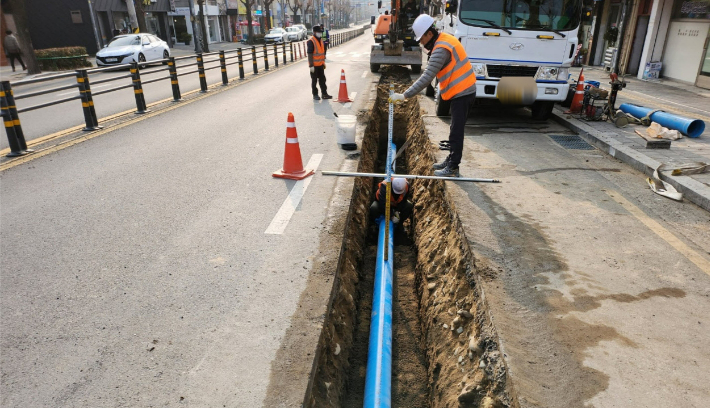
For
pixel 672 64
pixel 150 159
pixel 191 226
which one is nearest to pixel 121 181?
pixel 150 159

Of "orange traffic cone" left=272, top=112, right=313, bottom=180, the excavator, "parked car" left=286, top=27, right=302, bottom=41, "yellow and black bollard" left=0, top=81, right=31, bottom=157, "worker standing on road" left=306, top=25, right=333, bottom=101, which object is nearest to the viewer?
"orange traffic cone" left=272, top=112, right=313, bottom=180

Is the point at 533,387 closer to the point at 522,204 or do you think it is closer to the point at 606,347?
the point at 606,347

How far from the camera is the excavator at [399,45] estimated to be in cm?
1695

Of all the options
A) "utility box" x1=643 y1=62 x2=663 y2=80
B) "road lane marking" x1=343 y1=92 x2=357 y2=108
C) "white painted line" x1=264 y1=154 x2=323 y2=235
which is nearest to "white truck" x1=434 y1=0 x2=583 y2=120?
"road lane marking" x1=343 y1=92 x2=357 y2=108

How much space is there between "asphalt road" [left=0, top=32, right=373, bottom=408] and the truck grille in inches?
132

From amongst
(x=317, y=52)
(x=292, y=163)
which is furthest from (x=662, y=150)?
(x=317, y=52)

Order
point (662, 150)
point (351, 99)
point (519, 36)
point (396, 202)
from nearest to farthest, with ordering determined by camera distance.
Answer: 1. point (396, 202)
2. point (662, 150)
3. point (519, 36)
4. point (351, 99)

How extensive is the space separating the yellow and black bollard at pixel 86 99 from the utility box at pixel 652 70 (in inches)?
634

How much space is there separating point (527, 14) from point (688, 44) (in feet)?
29.3

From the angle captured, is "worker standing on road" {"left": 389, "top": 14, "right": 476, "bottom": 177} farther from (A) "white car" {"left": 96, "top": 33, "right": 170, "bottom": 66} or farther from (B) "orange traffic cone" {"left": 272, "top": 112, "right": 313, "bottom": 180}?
(A) "white car" {"left": 96, "top": 33, "right": 170, "bottom": 66}

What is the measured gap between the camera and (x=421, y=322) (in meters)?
4.62

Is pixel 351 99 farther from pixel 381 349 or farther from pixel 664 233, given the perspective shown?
pixel 381 349

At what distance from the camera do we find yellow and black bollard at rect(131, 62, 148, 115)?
999 centimetres

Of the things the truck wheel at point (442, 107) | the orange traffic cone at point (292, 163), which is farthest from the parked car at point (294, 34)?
the orange traffic cone at point (292, 163)
